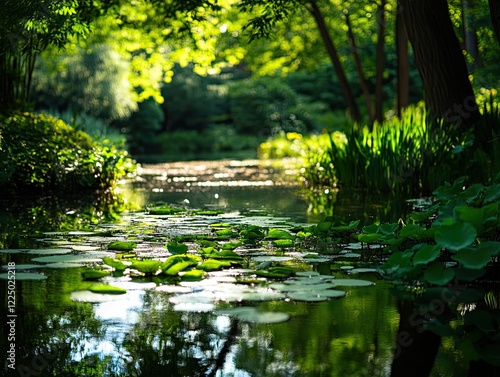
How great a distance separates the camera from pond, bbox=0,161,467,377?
275 centimetres

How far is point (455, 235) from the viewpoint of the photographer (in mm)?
3791

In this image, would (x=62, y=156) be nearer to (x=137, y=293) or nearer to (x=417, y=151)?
(x=417, y=151)

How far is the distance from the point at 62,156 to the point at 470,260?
267 inches

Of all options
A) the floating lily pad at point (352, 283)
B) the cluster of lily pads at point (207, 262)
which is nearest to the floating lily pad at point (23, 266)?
the cluster of lily pads at point (207, 262)

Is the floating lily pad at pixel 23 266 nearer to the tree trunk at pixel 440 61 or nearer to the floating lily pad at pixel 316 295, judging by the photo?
the floating lily pad at pixel 316 295

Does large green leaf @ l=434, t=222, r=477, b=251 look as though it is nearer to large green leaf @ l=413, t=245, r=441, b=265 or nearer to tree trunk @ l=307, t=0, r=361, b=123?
large green leaf @ l=413, t=245, r=441, b=265

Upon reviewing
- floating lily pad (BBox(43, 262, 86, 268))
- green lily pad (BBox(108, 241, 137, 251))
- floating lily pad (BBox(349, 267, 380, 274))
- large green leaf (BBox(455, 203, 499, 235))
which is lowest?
floating lily pad (BBox(349, 267, 380, 274))

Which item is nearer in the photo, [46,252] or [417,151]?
[46,252]

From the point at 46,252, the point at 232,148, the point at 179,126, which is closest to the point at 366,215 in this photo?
the point at 46,252

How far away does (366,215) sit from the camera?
730cm

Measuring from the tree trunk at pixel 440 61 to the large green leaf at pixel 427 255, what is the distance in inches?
208

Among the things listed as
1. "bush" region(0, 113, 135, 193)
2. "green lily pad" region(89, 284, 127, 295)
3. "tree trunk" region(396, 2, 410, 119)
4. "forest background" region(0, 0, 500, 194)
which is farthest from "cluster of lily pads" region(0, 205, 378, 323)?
"tree trunk" region(396, 2, 410, 119)

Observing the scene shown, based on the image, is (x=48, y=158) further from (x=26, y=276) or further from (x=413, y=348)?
(x=413, y=348)

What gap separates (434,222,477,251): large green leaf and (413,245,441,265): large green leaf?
61 mm
